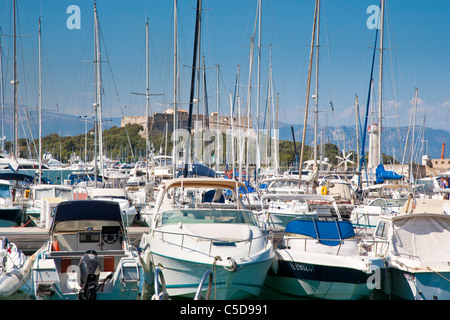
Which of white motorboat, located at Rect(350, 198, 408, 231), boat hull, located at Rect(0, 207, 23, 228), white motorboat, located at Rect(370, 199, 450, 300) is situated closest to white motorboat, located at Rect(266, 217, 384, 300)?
white motorboat, located at Rect(370, 199, 450, 300)

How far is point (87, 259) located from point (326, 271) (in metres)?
4.76

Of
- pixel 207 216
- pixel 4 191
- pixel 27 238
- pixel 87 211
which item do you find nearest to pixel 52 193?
pixel 4 191

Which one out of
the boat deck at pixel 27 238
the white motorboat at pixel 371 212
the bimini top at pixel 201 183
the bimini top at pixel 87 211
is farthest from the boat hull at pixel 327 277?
the white motorboat at pixel 371 212

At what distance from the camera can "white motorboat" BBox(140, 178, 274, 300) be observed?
9.99 m

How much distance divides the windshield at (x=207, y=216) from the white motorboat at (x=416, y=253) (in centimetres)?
297

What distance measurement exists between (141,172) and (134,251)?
31165mm

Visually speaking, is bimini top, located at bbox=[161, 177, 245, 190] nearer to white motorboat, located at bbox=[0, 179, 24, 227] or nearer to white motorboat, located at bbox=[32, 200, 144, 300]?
white motorboat, located at bbox=[32, 200, 144, 300]

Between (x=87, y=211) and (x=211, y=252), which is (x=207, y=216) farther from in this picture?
(x=87, y=211)

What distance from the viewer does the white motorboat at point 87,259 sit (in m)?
9.27

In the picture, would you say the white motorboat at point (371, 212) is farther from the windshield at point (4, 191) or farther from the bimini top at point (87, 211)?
the windshield at point (4, 191)

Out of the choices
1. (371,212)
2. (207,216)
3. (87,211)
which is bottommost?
(371,212)

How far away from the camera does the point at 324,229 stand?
12742 mm
